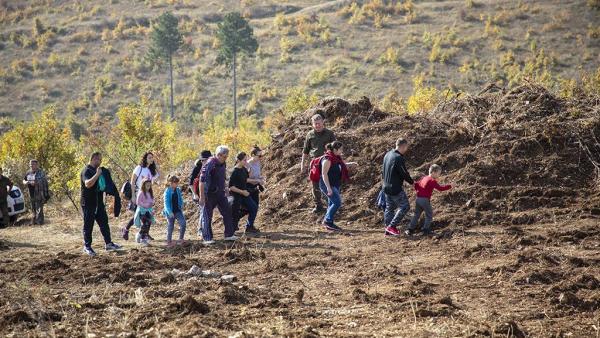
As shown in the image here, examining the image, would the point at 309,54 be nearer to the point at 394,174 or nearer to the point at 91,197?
the point at 394,174

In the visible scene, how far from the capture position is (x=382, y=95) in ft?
162

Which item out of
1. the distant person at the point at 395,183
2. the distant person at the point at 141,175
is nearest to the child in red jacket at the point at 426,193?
the distant person at the point at 395,183

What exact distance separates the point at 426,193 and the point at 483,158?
304cm

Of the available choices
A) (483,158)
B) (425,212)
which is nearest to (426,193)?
(425,212)

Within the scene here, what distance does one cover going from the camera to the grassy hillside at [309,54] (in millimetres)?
51562

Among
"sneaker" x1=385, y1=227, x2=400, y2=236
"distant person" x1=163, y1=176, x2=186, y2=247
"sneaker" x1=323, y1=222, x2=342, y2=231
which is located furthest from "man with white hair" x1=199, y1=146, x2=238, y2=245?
"sneaker" x1=385, y1=227, x2=400, y2=236

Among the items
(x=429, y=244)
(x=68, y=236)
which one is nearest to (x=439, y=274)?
(x=429, y=244)

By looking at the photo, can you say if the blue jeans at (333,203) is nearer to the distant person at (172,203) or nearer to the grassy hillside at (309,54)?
the distant person at (172,203)

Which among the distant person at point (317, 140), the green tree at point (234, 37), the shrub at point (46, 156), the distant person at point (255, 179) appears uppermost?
the green tree at point (234, 37)

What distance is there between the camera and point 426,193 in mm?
A: 11234

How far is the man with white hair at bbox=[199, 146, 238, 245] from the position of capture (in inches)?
454

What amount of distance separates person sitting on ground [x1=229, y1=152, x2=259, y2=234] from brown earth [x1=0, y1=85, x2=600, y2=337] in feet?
1.98

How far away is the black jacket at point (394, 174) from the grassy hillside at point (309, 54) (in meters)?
36.1

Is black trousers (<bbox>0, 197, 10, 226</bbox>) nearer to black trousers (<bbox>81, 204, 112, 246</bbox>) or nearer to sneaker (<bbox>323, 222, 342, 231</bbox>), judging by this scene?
black trousers (<bbox>81, 204, 112, 246</bbox>)
